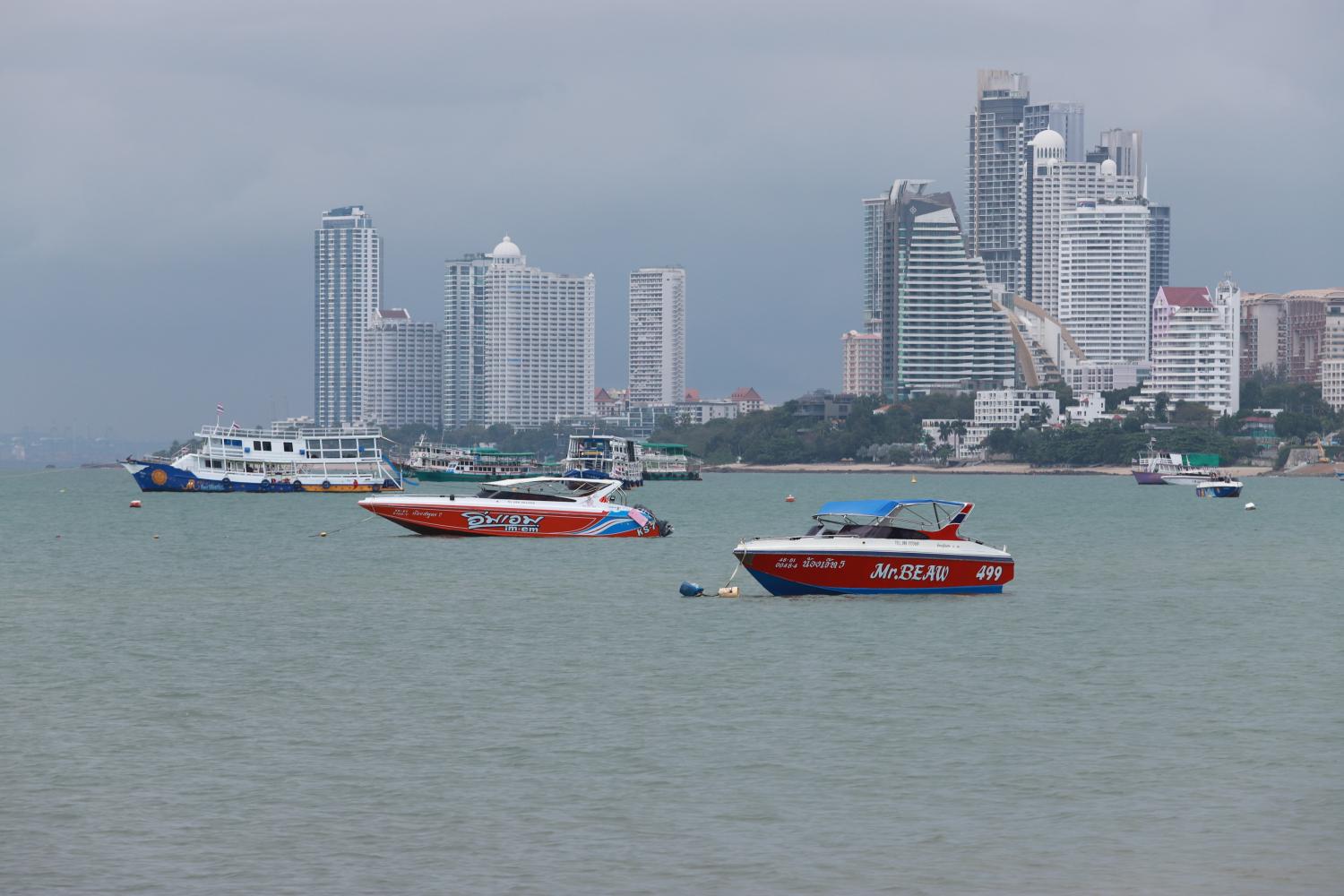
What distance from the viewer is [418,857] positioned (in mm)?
21109

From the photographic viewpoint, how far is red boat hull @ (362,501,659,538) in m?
81.6

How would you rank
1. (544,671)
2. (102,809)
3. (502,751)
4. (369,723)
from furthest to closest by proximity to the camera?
1. (544,671)
2. (369,723)
3. (502,751)
4. (102,809)

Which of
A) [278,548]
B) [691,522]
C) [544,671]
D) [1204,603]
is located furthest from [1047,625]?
[691,522]

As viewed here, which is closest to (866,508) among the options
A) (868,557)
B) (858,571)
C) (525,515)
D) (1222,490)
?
(868,557)

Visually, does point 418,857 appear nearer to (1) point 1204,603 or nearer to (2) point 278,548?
(1) point 1204,603

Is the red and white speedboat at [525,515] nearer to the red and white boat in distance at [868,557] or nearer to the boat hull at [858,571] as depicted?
the red and white boat in distance at [868,557]

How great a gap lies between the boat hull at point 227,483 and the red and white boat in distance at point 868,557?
112574 millimetres

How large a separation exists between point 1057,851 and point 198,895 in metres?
9.62

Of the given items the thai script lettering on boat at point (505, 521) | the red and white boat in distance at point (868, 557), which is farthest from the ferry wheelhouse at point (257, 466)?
the red and white boat in distance at point (868, 557)

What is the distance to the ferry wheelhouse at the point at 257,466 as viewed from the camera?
158250 mm

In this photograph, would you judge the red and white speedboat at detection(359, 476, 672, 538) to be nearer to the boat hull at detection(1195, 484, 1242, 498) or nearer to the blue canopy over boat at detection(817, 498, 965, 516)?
the blue canopy over boat at detection(817, 498, 965, 516)

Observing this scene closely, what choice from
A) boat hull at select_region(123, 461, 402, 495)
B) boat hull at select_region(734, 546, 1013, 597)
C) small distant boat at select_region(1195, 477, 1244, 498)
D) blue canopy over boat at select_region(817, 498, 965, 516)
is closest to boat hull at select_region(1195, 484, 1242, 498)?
small distant boat at select_region(1195, 477, 1244, 498)

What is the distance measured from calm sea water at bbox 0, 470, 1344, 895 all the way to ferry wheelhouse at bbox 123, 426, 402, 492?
98.1 meters

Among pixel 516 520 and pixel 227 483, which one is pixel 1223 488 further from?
pixel 516 520
